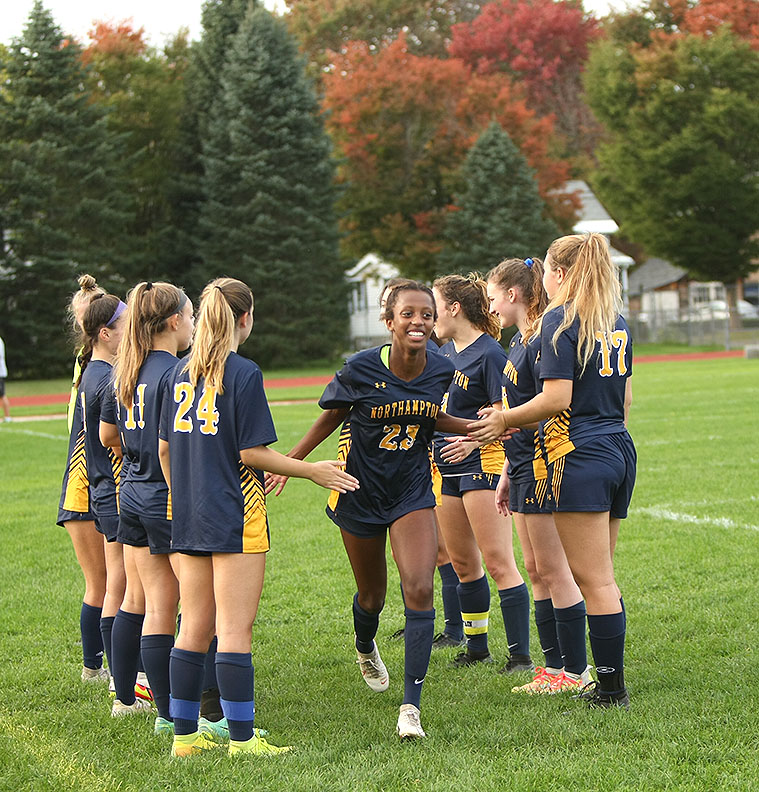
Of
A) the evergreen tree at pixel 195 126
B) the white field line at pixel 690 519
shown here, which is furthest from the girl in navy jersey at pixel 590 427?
the evergreen tree at pixel 195 126

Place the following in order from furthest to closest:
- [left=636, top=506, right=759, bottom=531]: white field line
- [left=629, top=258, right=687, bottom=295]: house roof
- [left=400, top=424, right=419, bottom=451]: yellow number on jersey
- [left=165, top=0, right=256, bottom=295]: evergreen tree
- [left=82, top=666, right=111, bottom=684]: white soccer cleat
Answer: [left=629, top=258, right=687, bottom=295]: house roof
[left=165, top=0, right=256, bottom=295]: evergreen tree
[left=636, top=506, right=759, bottom=531]: white field line
[left=82, top=666, right=111, bottom=684]: white soccer cleat
[left=400, top=424, right=419, bottom=451]: yellow number on jersey

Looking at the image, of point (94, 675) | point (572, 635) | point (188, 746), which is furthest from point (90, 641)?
point (572, 635)

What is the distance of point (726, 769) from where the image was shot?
12.9ft

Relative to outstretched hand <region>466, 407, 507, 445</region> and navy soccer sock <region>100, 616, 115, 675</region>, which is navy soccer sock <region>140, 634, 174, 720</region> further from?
outstretched hand <region>466, 407, 507, 445</region>

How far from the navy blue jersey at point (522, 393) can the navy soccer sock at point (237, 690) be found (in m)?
1.66

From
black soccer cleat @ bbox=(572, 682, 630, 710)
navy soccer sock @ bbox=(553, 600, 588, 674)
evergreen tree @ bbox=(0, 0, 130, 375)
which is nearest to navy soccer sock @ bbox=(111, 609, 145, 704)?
navy soccer sock @ bbox=(553, 600, 588, 674)

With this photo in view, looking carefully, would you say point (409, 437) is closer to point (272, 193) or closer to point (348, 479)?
point (348, 479)

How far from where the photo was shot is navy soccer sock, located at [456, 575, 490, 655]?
573 centimetres

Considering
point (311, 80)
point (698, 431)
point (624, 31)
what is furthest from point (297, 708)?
point (624, 31)

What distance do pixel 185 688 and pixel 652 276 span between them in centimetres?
6529

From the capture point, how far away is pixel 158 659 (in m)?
4.53

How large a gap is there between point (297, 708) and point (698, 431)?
1154 cm

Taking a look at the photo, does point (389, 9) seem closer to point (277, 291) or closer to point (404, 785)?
point (277, 291)

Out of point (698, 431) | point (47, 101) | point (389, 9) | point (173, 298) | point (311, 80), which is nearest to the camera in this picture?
point (173, 298)
